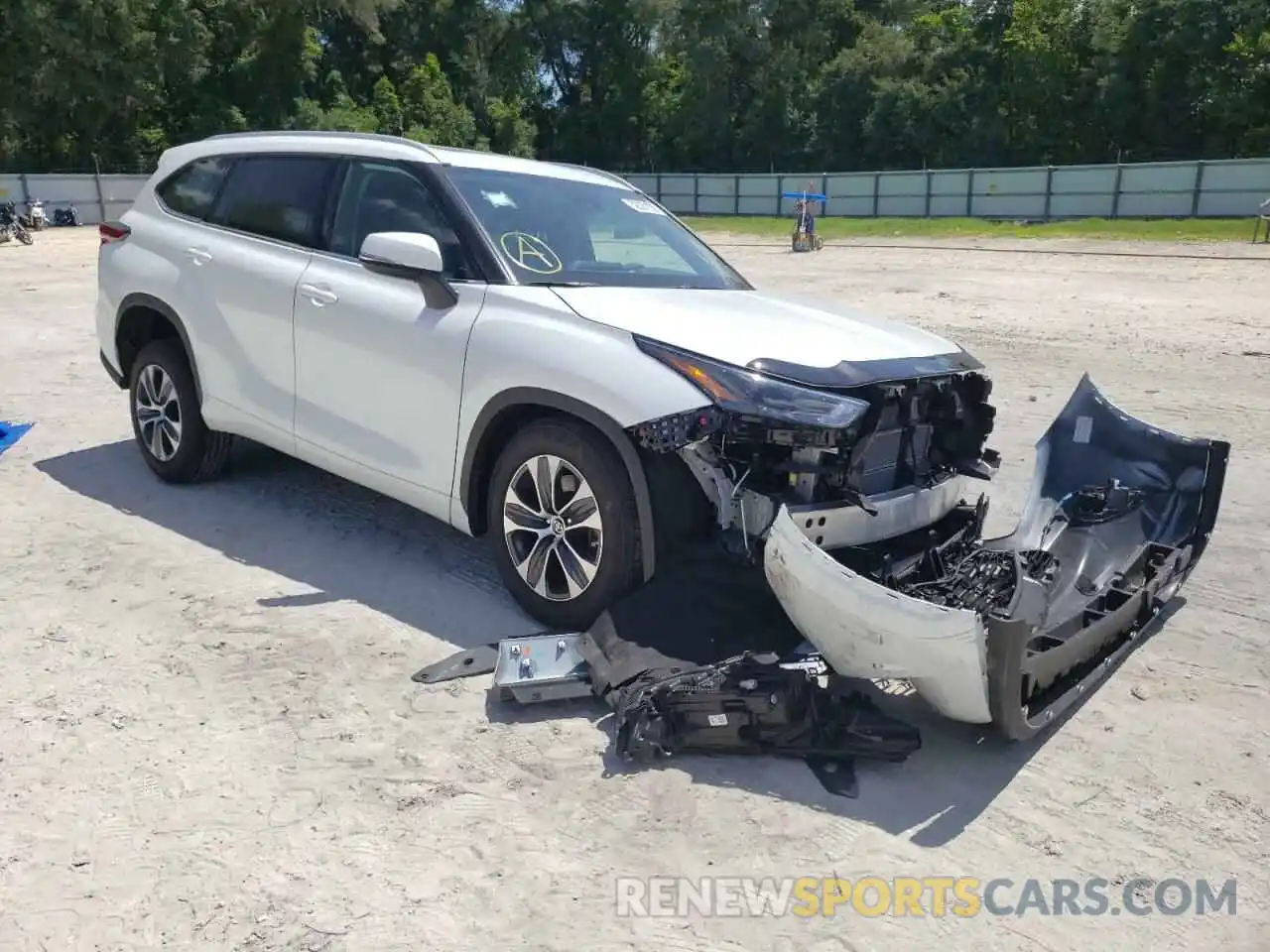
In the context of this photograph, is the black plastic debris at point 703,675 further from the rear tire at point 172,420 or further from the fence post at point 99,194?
the fence post at point 99,194

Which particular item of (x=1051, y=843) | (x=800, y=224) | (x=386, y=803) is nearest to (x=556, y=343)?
(x=386, y=803)

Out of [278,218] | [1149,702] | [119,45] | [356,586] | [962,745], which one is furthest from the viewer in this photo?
[119,45]

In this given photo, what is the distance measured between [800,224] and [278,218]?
79.6 feet

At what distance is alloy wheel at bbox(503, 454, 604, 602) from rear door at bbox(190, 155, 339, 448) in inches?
60.4

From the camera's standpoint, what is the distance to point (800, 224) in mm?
28094

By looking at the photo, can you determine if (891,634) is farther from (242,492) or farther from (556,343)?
(242,492)

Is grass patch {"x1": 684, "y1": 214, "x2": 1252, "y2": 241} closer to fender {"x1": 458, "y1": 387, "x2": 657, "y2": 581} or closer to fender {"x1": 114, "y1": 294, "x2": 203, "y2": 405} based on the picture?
fender {"x1": 114, "y1": 294, "x2": 203, "y2": 405}

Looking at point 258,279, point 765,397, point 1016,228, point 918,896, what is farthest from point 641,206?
point 1016,228

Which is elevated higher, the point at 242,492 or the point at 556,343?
the point at 556,343

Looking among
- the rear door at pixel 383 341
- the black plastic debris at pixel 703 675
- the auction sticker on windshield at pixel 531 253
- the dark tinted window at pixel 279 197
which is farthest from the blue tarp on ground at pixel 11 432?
the black plastic debris at pixel 703 675

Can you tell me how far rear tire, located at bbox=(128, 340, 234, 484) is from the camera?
569 cm

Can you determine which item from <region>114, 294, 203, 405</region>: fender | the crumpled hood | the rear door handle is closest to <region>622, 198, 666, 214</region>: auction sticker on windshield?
the crumpled hood

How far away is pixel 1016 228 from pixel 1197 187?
22.8 ft

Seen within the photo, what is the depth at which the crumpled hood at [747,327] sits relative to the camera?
3.78m
